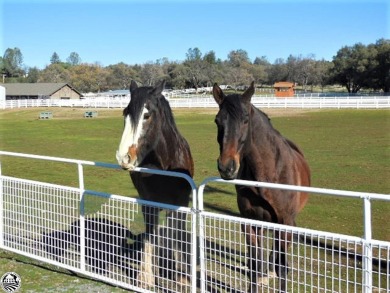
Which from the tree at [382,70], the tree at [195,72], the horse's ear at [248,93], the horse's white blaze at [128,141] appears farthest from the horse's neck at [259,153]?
the tree at [195,72]

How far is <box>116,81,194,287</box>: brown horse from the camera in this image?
4.37 m

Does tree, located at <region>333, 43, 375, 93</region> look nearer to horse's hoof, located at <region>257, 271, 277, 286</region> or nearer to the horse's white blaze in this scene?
horse's hoof, located at <region>257, 271, 277, 286</region>

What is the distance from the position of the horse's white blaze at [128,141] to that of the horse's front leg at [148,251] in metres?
0.74

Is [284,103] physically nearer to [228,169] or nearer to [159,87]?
[159,87]

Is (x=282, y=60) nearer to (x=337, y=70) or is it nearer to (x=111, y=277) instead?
(x=337, y=70)

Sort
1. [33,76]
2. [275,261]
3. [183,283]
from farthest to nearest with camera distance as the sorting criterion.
Result: [33,76] < [275,261] < [183,283]

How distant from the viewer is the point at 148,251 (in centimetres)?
481

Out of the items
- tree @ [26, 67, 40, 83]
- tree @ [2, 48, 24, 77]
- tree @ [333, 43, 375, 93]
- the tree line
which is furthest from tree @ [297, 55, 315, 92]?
tree @ [2, 48, 24, 77]

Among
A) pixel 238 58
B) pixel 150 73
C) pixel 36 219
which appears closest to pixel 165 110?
pixel 36 219

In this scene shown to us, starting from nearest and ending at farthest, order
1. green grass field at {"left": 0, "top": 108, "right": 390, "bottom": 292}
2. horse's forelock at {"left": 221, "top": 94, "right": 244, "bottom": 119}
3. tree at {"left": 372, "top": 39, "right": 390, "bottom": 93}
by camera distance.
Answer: horse's forelock at {"left": 221, "top": 94, "right": 244, "bottom": 119}
green grass field at {"left": 0, "top": 108, "right": 390, "bottom": 292}
tree at {"left": 372, "top": 39, "right": 390, "bottom": 93}

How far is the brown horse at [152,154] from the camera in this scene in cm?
437

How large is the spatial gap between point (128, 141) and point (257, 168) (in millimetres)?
1267

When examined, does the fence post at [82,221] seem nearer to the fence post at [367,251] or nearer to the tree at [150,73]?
the fence post at [367,251]

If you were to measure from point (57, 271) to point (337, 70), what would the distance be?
83.3 m
